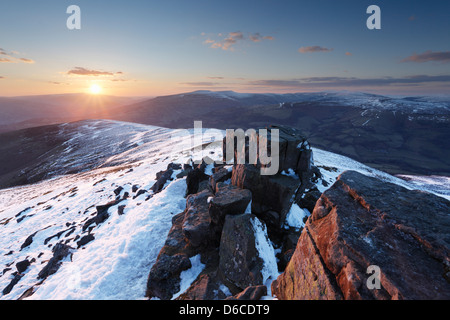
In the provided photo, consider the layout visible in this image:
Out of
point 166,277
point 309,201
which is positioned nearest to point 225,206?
point 166,277

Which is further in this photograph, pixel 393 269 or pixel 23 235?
pixel 23 235

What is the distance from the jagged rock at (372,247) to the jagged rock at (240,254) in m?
1.77

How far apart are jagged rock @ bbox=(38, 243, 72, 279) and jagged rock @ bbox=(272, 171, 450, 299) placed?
17652mm

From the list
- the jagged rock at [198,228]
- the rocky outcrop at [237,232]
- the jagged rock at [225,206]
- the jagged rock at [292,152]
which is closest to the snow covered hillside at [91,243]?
the rocky outcrop at [237,232]

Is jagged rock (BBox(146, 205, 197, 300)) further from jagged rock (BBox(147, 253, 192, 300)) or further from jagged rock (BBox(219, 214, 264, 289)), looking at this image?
jagged rock (BBox(219, 214, 264, 289))

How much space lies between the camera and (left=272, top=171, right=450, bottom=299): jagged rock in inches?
207

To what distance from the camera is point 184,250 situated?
1291cm

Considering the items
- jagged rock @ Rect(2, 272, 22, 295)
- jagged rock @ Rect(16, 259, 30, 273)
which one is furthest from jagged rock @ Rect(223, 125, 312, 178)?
jagged rock @ Rect(16, 259, 30, 273)

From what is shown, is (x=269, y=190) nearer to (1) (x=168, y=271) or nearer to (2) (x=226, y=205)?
(2) (x=226, y=205)

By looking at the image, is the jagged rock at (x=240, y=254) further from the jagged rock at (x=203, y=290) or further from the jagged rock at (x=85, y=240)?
the jagged rock at (x=85, y=240)

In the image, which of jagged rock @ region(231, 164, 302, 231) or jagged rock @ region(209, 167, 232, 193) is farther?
jagged rock @ region(209, 167, 232, 193)

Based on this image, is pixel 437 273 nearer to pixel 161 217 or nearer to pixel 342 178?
pixel 342 178

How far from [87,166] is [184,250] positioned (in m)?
73.1
